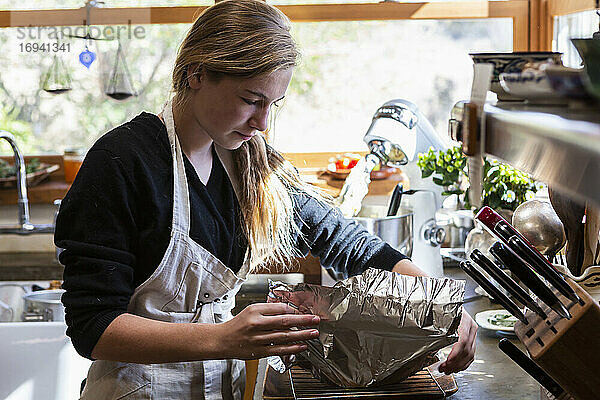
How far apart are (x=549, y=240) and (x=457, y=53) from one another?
71.9 inches

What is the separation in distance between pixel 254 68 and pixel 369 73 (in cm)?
191

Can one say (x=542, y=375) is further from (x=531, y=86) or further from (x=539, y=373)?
(x=531, y=86)

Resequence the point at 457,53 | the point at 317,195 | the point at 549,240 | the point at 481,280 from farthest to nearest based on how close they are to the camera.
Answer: the point at 457,53 < the point at 317,195 < the point at 549,240 < the point at 481,280

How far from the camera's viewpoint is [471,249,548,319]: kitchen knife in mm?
909

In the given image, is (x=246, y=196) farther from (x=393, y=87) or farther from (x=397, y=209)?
(x=393, y=87)

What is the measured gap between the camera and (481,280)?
1.02 m

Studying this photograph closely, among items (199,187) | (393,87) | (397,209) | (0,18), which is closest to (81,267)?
(199,187)

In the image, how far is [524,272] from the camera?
2.80 ft

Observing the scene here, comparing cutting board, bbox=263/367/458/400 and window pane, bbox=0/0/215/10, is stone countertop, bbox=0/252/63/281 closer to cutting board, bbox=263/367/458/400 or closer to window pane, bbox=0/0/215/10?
window pane, bbox=0/0/215/10

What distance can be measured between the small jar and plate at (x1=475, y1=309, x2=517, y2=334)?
2058 mm

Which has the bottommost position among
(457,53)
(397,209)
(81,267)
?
(397,209)

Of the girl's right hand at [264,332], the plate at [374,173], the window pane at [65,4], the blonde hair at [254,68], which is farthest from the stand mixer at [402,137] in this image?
the window pane at [65,4]

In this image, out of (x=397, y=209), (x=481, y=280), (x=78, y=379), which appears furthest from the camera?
(x=78, y=379)

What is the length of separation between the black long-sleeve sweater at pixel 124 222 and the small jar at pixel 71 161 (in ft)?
6.23
